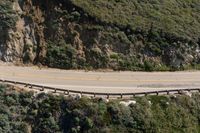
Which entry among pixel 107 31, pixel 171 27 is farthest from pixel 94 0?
pixel 171 27

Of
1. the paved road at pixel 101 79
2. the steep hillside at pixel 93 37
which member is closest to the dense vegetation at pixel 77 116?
the paved road at pixel 101 79

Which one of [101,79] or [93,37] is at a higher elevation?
[93,37]

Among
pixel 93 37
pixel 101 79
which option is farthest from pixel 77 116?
pixel 93 37

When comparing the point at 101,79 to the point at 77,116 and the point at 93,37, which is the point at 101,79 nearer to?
the point at 93,37

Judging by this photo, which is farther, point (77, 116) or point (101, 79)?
point (101, 79)

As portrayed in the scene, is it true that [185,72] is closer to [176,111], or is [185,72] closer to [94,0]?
[176,111]

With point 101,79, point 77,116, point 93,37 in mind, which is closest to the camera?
point 77,116

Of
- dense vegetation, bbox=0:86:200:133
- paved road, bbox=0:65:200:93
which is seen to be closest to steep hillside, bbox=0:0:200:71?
paved road, bbox=0:65:200:93
